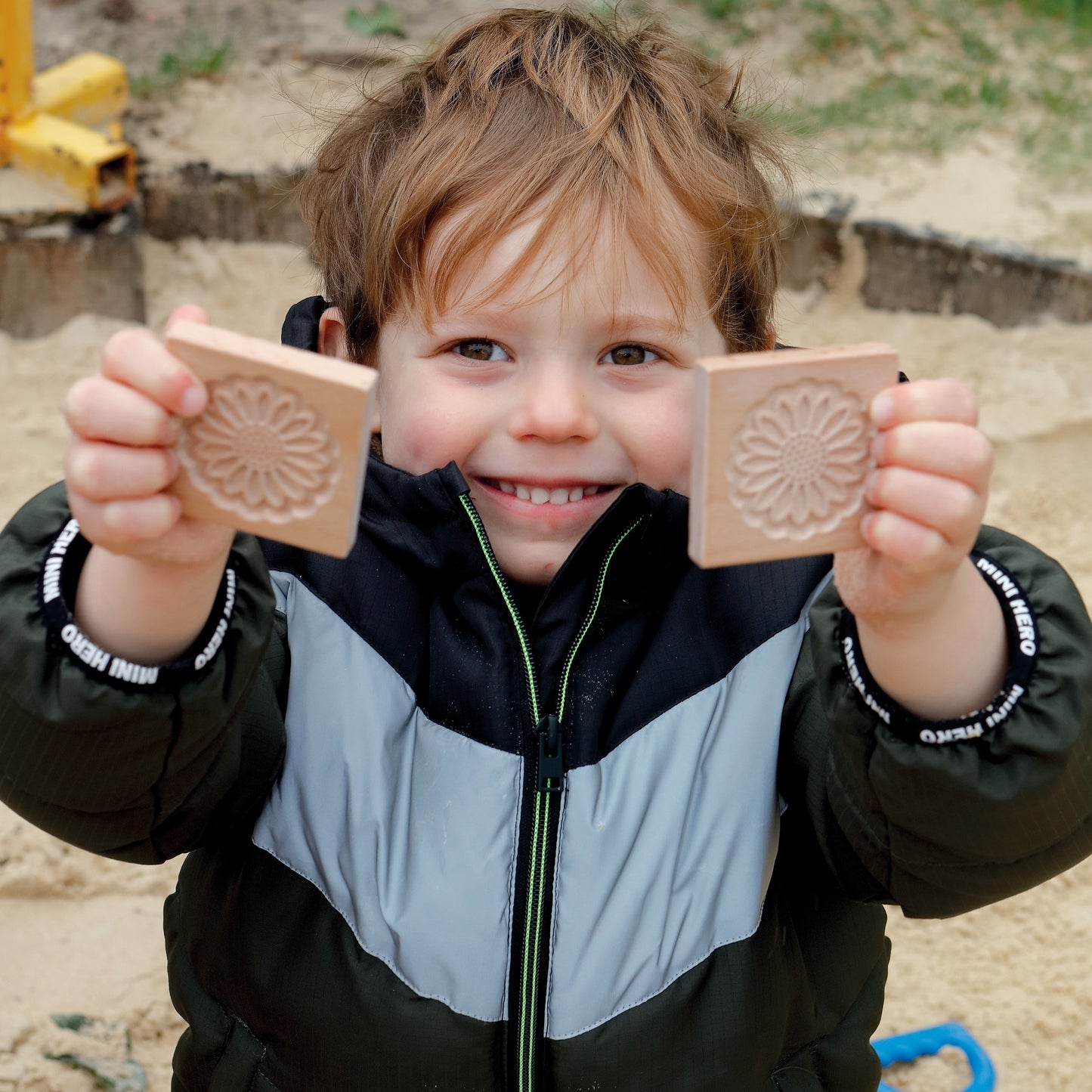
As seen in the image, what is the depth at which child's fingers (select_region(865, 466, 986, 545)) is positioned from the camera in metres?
0.93

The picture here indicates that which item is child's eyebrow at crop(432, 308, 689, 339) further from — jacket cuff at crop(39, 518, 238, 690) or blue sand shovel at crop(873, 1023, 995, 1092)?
blue sand shovel at crop(873, 1023, 995, 1092)

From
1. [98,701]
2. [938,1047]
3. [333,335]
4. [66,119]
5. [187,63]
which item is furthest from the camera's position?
[187,63]

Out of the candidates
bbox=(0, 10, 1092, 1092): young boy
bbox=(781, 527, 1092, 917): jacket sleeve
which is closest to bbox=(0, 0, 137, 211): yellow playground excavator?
bbox=(0, 10, 1092, 1092): young boy

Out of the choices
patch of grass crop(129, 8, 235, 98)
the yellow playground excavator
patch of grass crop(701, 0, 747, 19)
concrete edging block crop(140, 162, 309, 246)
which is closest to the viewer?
the yellow playground excavator

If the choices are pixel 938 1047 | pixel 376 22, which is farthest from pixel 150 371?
pixel 376 22

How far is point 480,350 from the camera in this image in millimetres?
1313

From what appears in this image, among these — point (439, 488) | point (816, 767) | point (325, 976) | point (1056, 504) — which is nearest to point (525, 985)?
point (325, 976)

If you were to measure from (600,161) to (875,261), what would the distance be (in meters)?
1.86

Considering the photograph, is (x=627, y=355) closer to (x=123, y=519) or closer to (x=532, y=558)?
(x=532, y=558)

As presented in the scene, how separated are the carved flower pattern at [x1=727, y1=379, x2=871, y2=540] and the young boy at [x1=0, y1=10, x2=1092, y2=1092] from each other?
0.46 feet

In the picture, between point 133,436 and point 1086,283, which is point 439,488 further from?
point 1086,283

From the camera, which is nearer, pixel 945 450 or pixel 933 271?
pixel 945 450

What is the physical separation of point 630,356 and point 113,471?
0.53 metres

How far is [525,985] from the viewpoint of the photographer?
1238mm
